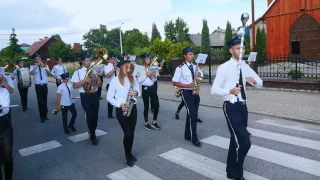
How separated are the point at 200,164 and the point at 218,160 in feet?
1.30

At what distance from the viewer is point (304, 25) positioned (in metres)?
23.7

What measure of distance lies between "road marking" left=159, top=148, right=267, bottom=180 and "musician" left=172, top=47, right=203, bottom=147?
1.78 feet

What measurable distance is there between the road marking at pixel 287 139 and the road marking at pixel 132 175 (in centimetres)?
317

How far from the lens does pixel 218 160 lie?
17.9 feet

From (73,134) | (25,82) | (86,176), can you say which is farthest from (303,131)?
(25,82)

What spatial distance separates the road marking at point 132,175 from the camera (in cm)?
491

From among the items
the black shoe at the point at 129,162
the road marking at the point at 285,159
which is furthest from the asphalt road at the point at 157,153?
the black shoe at the point at 129,162

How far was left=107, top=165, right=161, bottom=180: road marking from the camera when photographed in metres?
4.91

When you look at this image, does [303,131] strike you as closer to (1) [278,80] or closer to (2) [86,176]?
(2) [86,176]

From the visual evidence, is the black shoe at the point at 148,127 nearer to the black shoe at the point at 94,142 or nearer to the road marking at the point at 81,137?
the road marking at the point at 81,137

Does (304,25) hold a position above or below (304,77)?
above

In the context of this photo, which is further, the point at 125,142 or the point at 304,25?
the point at 304,25

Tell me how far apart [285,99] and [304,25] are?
50.8ft

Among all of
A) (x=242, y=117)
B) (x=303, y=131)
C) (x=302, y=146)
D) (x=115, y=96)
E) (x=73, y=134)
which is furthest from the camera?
(x=73, y=134)
